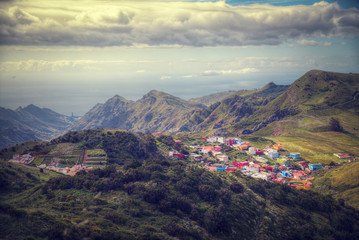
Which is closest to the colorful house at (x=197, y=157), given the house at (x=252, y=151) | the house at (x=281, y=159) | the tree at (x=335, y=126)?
the house at (x=252, y=151)

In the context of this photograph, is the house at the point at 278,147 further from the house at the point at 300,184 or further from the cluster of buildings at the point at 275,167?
the house at the point at 300,184

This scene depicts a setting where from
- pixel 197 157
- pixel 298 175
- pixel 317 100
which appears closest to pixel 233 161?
pixel 197 157

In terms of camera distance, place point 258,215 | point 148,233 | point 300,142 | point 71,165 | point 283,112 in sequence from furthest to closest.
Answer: point 283,112, point 300,142, point 71,165, point 258,215, point 148,233

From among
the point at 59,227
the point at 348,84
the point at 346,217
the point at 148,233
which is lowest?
the point at 346,217

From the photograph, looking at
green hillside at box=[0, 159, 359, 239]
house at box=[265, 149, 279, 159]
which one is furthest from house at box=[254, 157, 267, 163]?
green hillside at box=[0, 159, 359, 239]

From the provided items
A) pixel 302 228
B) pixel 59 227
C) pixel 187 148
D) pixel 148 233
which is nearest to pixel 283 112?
pixel 187 148

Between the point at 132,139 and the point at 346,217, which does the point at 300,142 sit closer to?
the point at 346,217

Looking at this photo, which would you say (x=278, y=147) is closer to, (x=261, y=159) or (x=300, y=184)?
(x=261, y=159)

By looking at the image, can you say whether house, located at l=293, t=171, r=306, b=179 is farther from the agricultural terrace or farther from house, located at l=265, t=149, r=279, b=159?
the agricultural terrace
